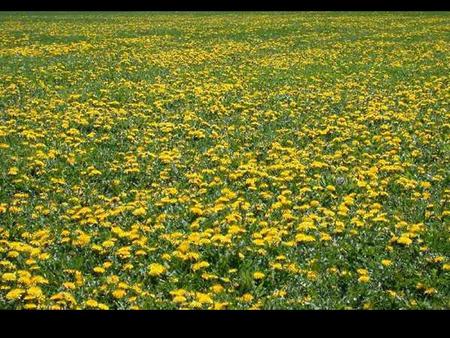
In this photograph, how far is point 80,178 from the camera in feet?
23.1

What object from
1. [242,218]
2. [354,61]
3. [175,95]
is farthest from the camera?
[354,61]

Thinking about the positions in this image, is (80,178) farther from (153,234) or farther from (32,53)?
(32,53)

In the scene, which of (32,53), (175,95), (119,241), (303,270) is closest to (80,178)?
(119,241)

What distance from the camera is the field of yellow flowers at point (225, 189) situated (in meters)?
4.50

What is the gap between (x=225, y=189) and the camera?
625cm

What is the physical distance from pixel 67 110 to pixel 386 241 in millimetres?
7115

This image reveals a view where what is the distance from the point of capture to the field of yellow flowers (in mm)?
4496
